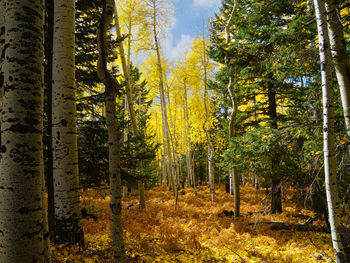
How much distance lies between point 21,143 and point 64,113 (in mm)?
2000

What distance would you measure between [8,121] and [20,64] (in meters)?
0.38

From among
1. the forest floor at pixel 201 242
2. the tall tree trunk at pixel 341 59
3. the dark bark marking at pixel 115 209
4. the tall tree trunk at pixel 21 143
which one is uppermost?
the tall tree trunk at pixel 341 59

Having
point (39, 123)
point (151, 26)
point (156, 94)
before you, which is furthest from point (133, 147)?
point (156, 94)

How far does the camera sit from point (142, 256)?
372 centimetres

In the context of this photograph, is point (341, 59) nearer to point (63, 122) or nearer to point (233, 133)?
point (233, 133)

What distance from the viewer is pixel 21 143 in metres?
1.15

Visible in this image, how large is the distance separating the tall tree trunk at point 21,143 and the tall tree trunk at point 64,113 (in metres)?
1.88

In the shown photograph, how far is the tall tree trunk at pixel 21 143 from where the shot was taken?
1110 mm

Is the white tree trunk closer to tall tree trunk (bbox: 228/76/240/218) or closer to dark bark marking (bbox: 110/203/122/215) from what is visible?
dark bark marking (bbox: 110/203/122/215)

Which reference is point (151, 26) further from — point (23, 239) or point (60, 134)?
point (23, 239)

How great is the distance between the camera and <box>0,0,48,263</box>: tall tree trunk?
3.64 ft

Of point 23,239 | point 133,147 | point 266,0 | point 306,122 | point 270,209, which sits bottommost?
point 270,209

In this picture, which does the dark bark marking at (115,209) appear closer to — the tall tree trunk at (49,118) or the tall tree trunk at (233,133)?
the tall tree trunk at (49,118)

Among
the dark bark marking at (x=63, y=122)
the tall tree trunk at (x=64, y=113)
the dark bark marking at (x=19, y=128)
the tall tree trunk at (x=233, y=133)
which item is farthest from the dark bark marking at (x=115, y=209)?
the tall tree trunk at (x=233, y=133)
